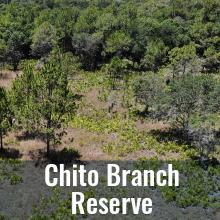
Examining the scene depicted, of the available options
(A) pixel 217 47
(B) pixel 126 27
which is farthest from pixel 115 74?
(A) pixel 217 47

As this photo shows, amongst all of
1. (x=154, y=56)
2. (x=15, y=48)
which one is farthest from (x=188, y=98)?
(x=15, y=48)

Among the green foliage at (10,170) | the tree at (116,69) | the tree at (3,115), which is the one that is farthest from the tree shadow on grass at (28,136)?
the tree at (116,69)

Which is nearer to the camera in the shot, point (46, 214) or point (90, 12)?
point (46, 214)

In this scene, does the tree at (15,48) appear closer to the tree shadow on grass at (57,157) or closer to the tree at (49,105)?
the tree at (49,105)

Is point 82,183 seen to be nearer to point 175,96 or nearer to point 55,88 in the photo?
point 55,88

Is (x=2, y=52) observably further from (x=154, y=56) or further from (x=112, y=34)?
(x=154, y=56)

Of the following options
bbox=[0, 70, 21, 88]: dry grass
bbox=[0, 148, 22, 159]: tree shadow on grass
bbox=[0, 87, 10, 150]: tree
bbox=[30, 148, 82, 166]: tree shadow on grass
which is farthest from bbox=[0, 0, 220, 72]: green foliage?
bbox=[0, 87, 10, 150]: tree
